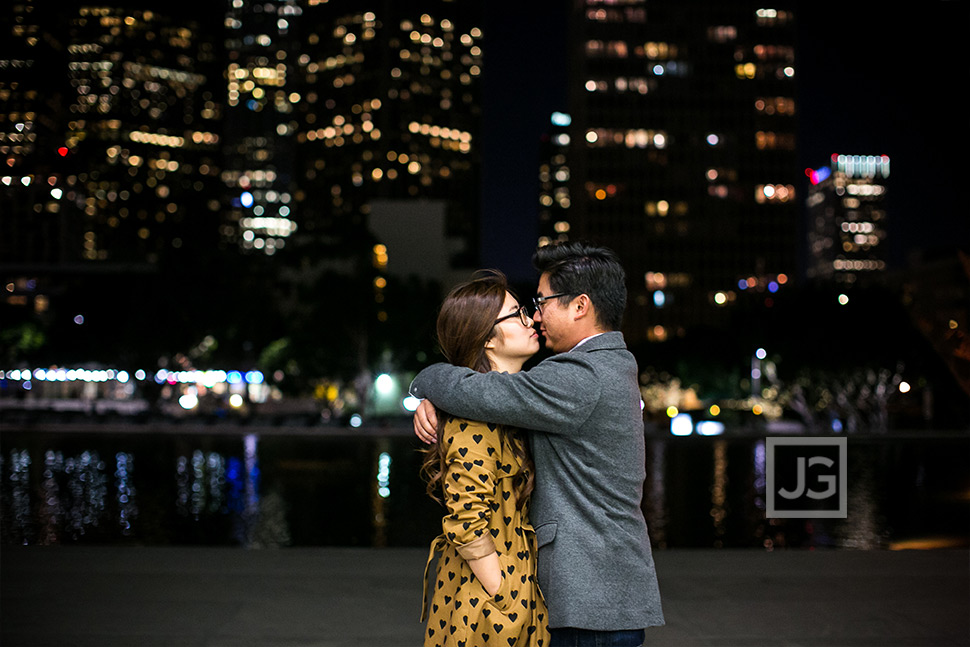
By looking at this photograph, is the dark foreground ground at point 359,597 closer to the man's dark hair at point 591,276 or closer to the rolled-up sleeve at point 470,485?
the rolled-up sleeve at point 470,485

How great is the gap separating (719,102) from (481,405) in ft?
458

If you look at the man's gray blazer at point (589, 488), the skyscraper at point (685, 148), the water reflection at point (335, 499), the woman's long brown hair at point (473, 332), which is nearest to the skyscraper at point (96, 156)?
the water reflection at point (335, 499)

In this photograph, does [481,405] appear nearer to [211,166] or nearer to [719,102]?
[719,102]

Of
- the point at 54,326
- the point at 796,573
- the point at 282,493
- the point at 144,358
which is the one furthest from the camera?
the point at 54,326

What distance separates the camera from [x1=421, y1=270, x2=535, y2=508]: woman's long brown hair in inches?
122

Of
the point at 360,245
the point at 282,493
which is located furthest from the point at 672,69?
the point at 282,493

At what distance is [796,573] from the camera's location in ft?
28.7

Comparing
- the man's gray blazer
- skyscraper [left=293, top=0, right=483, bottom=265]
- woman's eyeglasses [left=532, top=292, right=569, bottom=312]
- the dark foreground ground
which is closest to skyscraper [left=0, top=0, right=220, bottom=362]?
the dark foreground ground

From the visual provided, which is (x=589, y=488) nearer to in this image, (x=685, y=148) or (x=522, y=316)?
(x=522, y=316)

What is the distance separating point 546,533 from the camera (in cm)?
308

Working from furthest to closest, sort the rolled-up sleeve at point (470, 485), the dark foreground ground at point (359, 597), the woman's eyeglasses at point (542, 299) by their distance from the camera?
the dark foreground ground at point (359, 597)
the woman's eyeglasses at point (542, 299)
the rolled-up sleeve at point (470, 485)

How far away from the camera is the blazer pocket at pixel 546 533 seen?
3.06 metres

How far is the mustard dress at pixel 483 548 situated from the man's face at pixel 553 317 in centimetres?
41

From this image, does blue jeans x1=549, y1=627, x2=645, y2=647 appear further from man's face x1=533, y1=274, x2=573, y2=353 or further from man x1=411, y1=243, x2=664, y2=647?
man's face x1=533, y1=274, x2=573, y2=353
